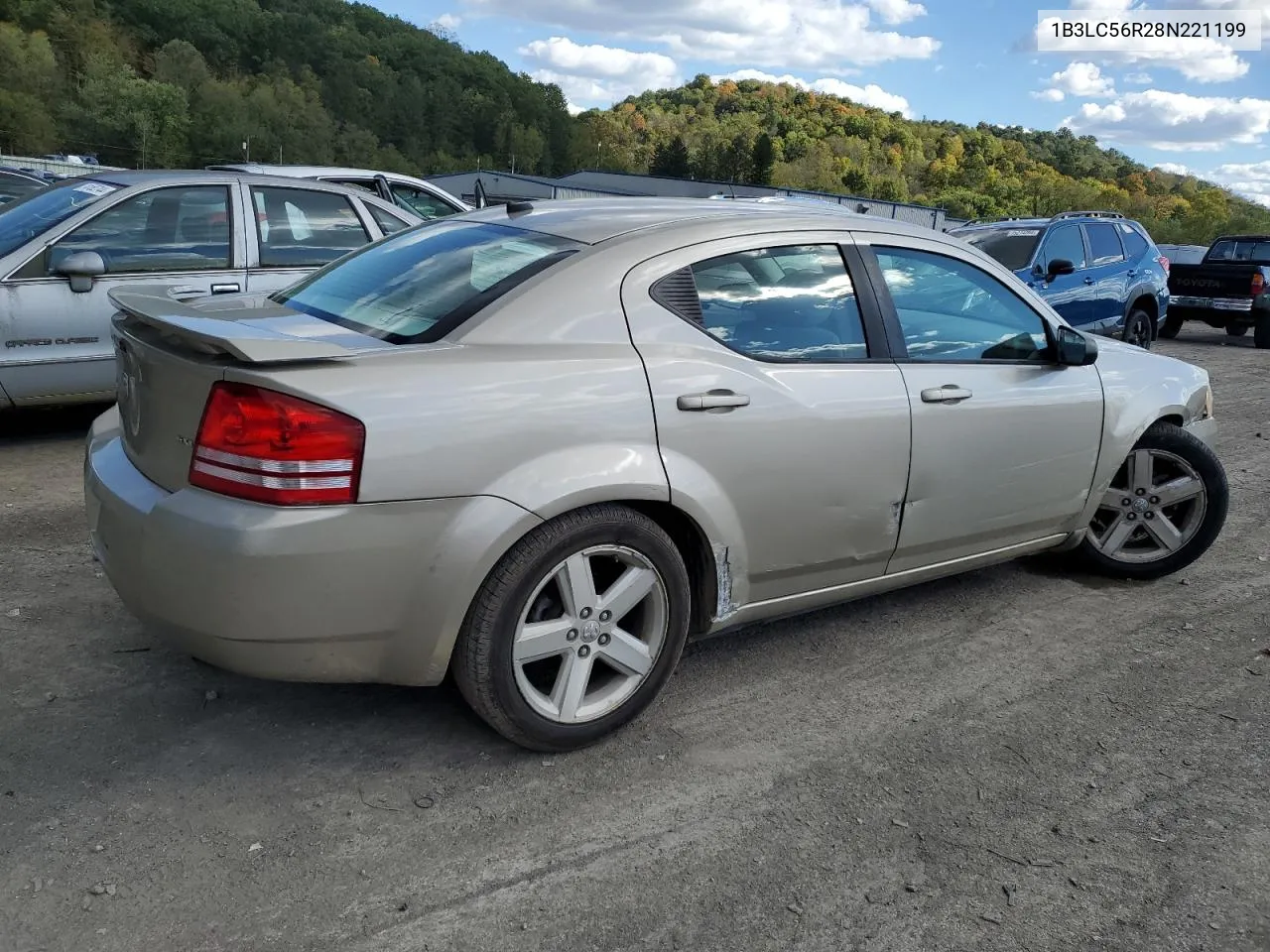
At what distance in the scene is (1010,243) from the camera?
35.1 feet

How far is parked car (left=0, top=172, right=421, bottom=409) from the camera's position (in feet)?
19.6

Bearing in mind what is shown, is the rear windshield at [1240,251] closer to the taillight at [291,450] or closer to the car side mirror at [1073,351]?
the car side mirror at [1073,351]

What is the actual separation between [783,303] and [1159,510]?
2.35 meters

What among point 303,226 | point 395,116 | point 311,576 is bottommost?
point 311,576

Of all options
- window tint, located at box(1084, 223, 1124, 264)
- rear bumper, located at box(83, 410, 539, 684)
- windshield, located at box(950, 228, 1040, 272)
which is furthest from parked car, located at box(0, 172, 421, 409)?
window tint, located at box(1084, 223, 1124, 264)

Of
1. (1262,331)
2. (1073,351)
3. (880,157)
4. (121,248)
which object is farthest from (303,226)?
(880,157)

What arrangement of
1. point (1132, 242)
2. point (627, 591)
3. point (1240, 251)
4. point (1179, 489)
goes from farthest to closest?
point (1240, 251) < point (1132, 242) < point (1179, 489) < point (627, 591)

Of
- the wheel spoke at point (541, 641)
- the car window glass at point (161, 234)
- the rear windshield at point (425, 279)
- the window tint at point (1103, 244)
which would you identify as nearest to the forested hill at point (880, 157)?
the window tint at point (1103, 244)

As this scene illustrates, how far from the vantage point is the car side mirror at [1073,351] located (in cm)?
409

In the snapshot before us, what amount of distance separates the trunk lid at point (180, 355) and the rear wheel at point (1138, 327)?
10598mm

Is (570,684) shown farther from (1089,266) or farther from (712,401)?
(1089,266)

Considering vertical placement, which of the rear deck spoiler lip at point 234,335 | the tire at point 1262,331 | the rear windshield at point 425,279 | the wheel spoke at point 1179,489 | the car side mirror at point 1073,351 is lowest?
the tire at point 1262,331

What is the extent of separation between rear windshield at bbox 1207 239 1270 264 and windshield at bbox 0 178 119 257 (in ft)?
55.0

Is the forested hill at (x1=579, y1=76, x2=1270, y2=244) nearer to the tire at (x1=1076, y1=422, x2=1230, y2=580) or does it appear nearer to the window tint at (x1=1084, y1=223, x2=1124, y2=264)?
the window tint at (x1=1084, y1=223, x2=1124, y2=264)
